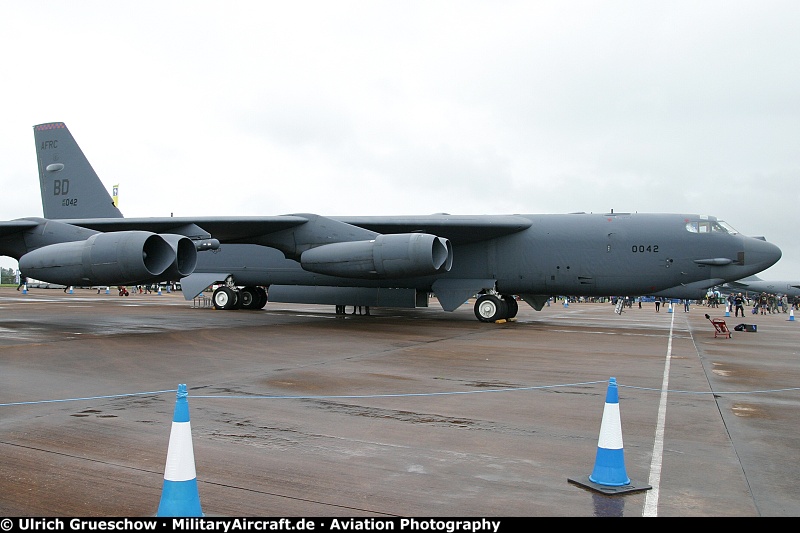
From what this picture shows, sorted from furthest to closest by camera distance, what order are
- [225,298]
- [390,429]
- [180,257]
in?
[225,298], [180,257], [390,429]

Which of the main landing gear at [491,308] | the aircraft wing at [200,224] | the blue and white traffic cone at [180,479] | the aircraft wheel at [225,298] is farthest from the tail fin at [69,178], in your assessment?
the blue and white traffic cone at [180,479]

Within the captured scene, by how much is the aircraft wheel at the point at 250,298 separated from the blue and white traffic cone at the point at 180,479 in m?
21.9

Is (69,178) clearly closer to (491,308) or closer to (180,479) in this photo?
(491,308)

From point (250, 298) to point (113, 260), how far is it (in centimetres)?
1202

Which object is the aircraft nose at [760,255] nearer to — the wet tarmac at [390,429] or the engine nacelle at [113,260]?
the wet tarmac at [390,429]

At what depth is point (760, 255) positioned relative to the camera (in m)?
16.8

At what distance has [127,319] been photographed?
18.8 meters

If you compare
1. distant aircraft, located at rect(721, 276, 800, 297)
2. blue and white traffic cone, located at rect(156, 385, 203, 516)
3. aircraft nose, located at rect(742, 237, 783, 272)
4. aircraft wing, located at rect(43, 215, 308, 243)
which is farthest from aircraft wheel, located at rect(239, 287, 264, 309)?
distant aircraft, located at rect(721, 276, 800, 297)

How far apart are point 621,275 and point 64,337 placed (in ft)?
46.5

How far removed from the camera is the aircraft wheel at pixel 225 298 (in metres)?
24.1

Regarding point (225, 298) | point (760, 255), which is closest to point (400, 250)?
point (760, 255)

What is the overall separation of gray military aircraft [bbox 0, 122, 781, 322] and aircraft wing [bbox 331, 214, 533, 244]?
0.14 feet

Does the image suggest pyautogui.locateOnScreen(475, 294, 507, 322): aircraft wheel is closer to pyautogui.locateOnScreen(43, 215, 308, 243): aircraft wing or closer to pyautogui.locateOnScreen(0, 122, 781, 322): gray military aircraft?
pyautogui.locateOnScreen(0, 122, 781, 322): gray military aircraft
